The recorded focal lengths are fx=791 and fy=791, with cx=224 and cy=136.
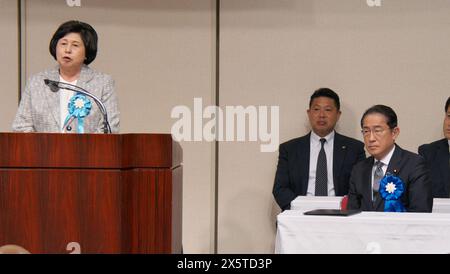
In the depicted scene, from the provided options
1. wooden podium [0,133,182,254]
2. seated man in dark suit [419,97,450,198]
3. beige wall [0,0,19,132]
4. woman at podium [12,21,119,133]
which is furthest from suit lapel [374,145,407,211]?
beige wall [0,0,19,132]

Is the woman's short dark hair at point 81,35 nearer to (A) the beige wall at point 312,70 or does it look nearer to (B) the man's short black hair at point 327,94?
(B) the man's short black hair at point 327,94

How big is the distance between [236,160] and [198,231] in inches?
24.0

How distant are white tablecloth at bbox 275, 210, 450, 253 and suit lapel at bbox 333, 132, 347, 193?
1.85 meters

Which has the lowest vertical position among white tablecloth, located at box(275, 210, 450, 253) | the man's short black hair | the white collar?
white tablecloth, located at box(275, 210, 450, 253)

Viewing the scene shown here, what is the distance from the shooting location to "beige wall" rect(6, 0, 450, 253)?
5.84 meters

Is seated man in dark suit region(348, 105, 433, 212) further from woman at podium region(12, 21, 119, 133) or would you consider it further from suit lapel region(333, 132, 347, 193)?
woman at podium region(12, 21, 119, 133)

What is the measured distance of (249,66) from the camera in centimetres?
591

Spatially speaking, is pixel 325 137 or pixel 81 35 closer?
pixel 81 35

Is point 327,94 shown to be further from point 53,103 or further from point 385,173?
point 53,103

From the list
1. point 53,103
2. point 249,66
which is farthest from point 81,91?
point 249,66

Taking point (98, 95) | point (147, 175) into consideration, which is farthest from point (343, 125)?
point (147, 175)

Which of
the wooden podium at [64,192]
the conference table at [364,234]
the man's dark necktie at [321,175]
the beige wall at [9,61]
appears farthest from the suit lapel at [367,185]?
the beige wall at [9,61]

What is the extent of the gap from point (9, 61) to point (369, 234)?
138 inches
